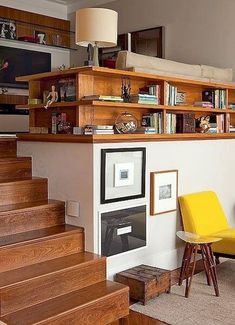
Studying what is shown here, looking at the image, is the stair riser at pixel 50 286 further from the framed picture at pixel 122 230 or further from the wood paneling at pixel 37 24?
the wood paneling at pixel 37 24

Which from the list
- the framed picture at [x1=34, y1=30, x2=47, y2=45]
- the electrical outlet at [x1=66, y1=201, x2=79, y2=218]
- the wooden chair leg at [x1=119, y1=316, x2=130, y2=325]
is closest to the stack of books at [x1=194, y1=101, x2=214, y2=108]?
the electrical outlet at [x1=66, y1=201, x2=79, y2=218]

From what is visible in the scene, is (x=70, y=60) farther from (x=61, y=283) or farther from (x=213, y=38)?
(x=61, y=283)

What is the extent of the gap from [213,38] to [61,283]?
12.5 feet

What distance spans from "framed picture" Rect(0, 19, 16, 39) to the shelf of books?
2.78 m

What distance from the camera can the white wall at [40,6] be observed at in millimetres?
6734

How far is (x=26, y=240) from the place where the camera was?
130 inches

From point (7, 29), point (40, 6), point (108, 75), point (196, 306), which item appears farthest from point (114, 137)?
point (40, 6)

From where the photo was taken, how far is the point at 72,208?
378cm

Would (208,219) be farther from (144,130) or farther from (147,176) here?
(144,130)

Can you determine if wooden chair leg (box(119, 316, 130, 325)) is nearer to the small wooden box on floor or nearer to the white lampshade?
the small wooden box on floor

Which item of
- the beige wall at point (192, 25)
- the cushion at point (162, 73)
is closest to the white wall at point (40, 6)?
the beige wall at point (192, 25)

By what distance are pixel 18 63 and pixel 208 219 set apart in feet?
12.9

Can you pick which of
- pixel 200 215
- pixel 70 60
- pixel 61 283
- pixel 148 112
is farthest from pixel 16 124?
pixel 61 283

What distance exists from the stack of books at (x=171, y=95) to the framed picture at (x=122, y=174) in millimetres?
638
